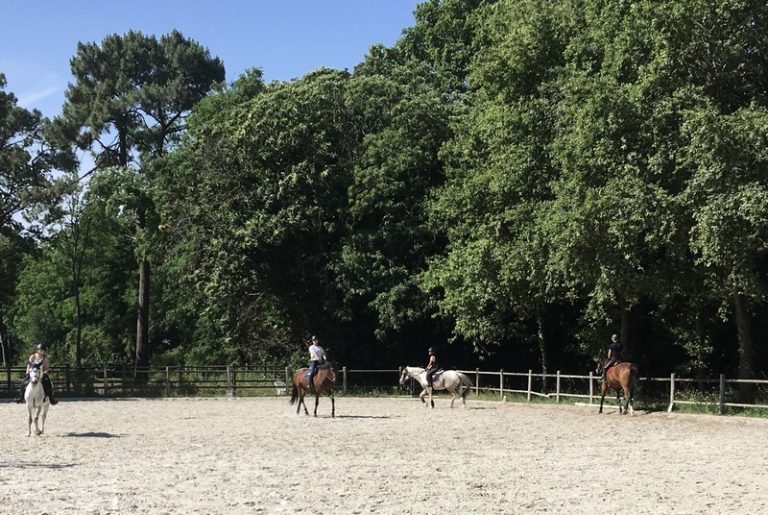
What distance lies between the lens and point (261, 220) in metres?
34.1

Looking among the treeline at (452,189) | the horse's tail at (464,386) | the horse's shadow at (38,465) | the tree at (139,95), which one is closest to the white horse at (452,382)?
the horse's tail at (464,386)

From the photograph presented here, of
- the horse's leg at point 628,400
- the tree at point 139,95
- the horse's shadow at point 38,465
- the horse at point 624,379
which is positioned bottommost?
the horse's shadow at point 38,465

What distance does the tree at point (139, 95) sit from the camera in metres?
48.6

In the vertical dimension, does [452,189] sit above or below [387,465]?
above

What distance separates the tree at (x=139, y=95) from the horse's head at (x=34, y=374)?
28.0 metres

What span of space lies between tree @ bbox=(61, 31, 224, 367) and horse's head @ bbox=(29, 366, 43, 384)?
1103 inches

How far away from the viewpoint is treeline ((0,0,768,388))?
840 inches

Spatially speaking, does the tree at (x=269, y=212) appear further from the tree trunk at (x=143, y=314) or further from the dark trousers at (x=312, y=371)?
the dark trousers at (x=312, y=371)

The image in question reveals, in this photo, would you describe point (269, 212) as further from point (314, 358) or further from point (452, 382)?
point (314, 358)

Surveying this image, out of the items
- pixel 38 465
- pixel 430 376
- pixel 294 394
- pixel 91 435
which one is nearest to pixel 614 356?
pixel 430 376

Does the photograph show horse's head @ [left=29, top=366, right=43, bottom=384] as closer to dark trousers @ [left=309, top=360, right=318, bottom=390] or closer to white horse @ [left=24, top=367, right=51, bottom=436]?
white horse @ [left=24, top=367, right=51, bottom=436]

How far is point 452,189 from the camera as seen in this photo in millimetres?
30656

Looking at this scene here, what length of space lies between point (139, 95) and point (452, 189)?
2547 centimetres

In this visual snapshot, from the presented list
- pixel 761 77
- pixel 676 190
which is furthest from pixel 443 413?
pixel 761 77
